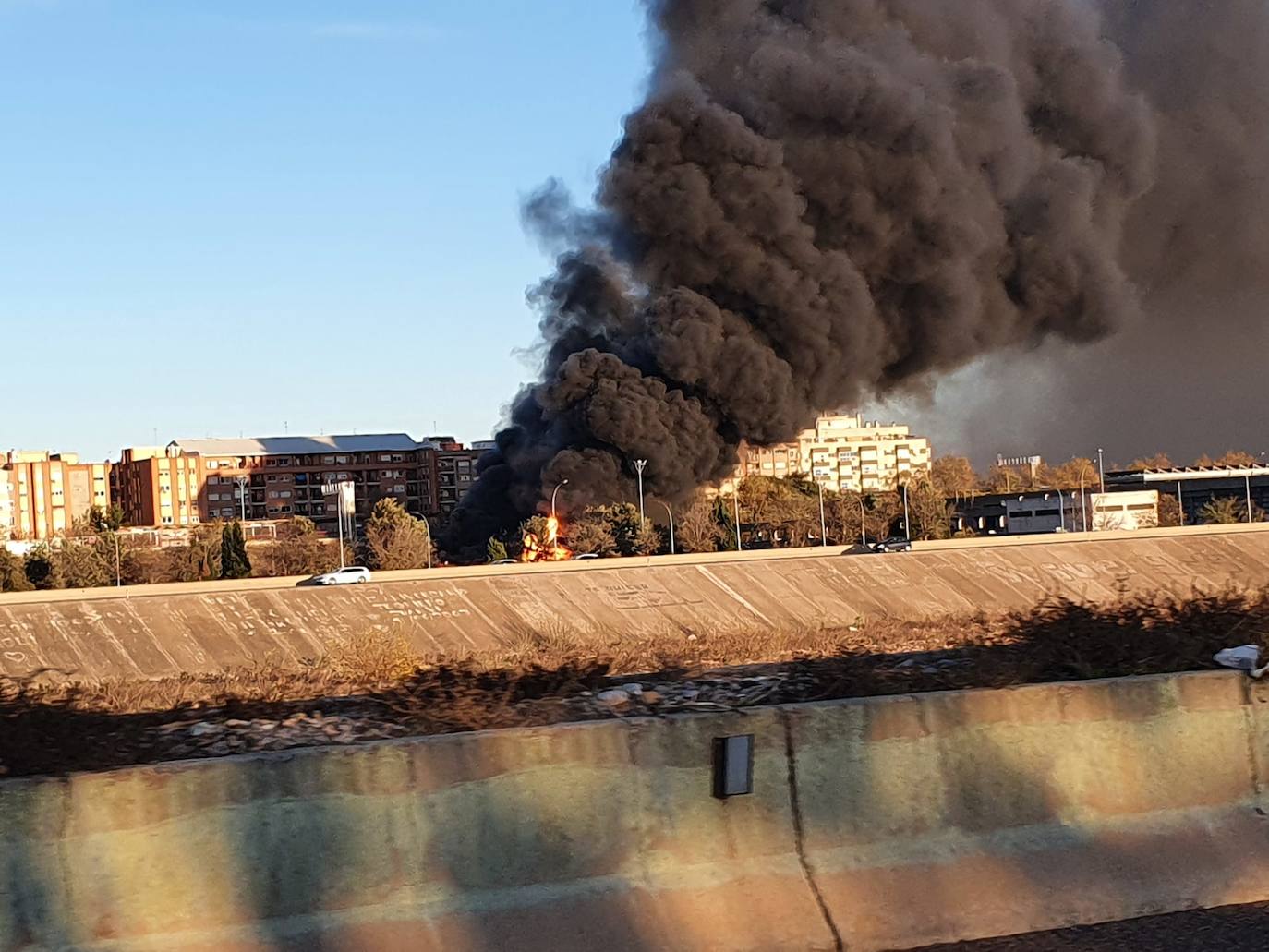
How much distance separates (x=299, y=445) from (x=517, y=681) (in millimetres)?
145462

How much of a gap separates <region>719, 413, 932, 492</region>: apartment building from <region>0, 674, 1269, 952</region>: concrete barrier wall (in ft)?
516

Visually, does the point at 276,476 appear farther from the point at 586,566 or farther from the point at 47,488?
the point at 586,566

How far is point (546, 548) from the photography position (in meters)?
76.2

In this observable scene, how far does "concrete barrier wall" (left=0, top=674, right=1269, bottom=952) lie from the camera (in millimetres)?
5047

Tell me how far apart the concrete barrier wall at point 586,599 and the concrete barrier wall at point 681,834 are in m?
31.3

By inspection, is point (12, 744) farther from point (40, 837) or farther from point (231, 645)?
point (231, 645)

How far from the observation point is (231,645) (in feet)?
135

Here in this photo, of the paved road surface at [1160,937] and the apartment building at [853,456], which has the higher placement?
the apartment building at [853,456]

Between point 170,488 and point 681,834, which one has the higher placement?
point 170,488

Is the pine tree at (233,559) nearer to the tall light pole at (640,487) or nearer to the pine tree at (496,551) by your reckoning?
the pine tree at (496,551)

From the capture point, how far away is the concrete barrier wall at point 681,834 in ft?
16.6

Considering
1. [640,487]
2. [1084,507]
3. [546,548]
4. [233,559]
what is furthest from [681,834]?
[1084,507]

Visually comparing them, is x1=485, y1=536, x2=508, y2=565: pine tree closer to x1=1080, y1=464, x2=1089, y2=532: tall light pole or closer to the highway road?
the highway road

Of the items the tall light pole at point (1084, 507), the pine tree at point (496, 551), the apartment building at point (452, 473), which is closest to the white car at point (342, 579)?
the pine tree at point (496, 551)
